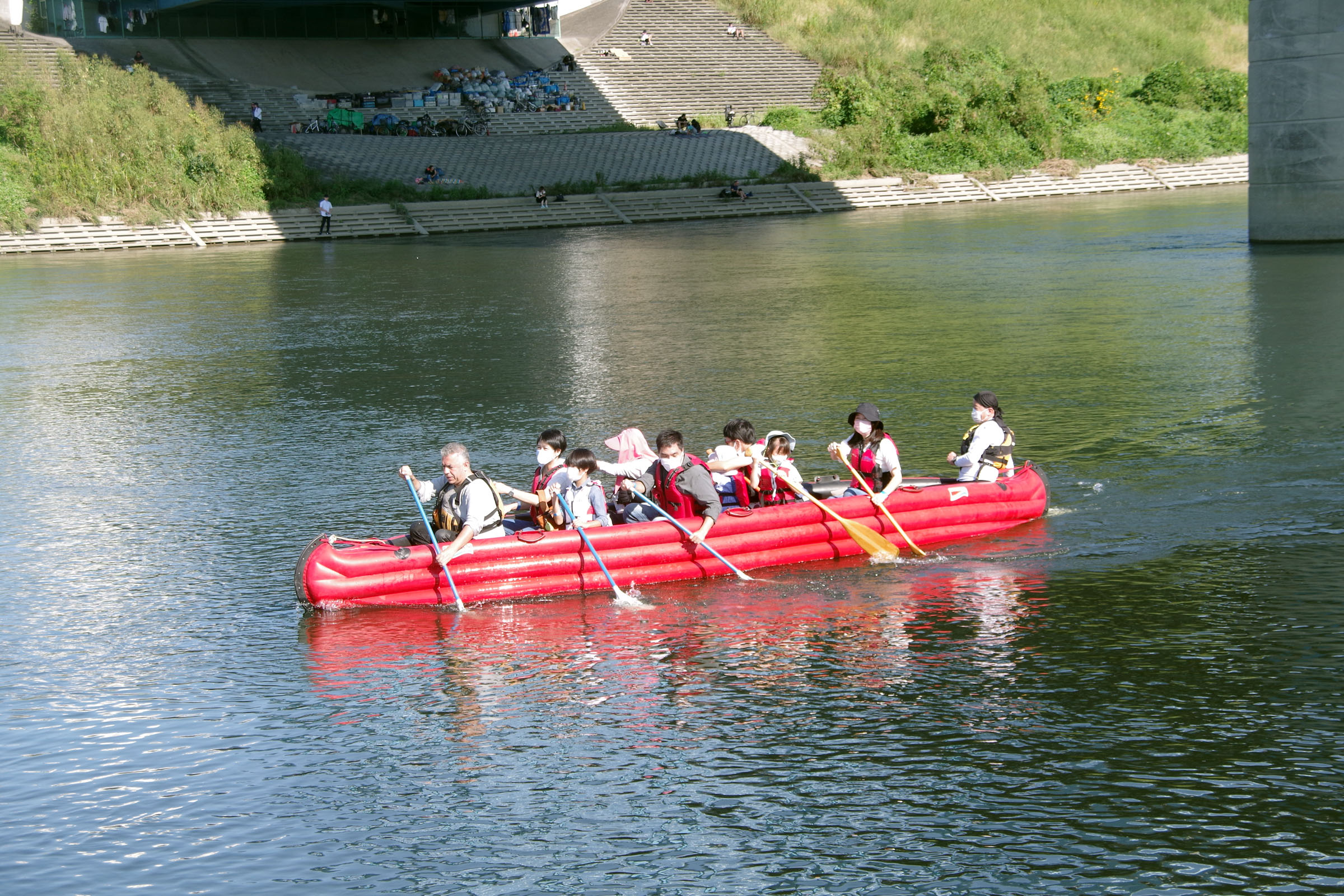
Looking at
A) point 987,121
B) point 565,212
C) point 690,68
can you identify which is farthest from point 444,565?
point 690,68

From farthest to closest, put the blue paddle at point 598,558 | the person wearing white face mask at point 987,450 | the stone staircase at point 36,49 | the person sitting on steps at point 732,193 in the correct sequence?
the stone staircase at point 36,49
the person sitting on steps at point 732,193
the person wearing white face mask at point 987,450
the blue paddle at point 598,558

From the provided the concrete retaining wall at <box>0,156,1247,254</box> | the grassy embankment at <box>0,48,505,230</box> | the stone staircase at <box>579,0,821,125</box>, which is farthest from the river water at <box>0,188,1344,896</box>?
the stone staircase at <box>579,0,821,125</box>

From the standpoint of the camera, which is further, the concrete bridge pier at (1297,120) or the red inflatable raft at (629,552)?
the concrete bridge pier at (1297,120)

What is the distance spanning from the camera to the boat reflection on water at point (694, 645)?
28.9 ft

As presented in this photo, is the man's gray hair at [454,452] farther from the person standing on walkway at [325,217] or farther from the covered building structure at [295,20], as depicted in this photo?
the covered building structure at [295,20]

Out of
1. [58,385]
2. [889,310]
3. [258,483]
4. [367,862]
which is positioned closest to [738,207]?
[889,310]

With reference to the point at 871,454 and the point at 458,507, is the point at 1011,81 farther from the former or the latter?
the point at 458,507

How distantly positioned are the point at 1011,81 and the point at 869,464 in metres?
55.2

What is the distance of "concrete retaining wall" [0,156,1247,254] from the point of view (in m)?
44.1

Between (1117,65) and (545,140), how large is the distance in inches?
Answer: 1507

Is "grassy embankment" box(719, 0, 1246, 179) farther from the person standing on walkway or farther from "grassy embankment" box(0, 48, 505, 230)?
the person standing on walkway

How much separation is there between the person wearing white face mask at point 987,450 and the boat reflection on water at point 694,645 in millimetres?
918

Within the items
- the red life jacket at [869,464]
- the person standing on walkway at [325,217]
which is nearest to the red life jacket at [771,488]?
the red life jacket at [869,464]

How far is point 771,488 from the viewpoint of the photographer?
11859 millimetres
